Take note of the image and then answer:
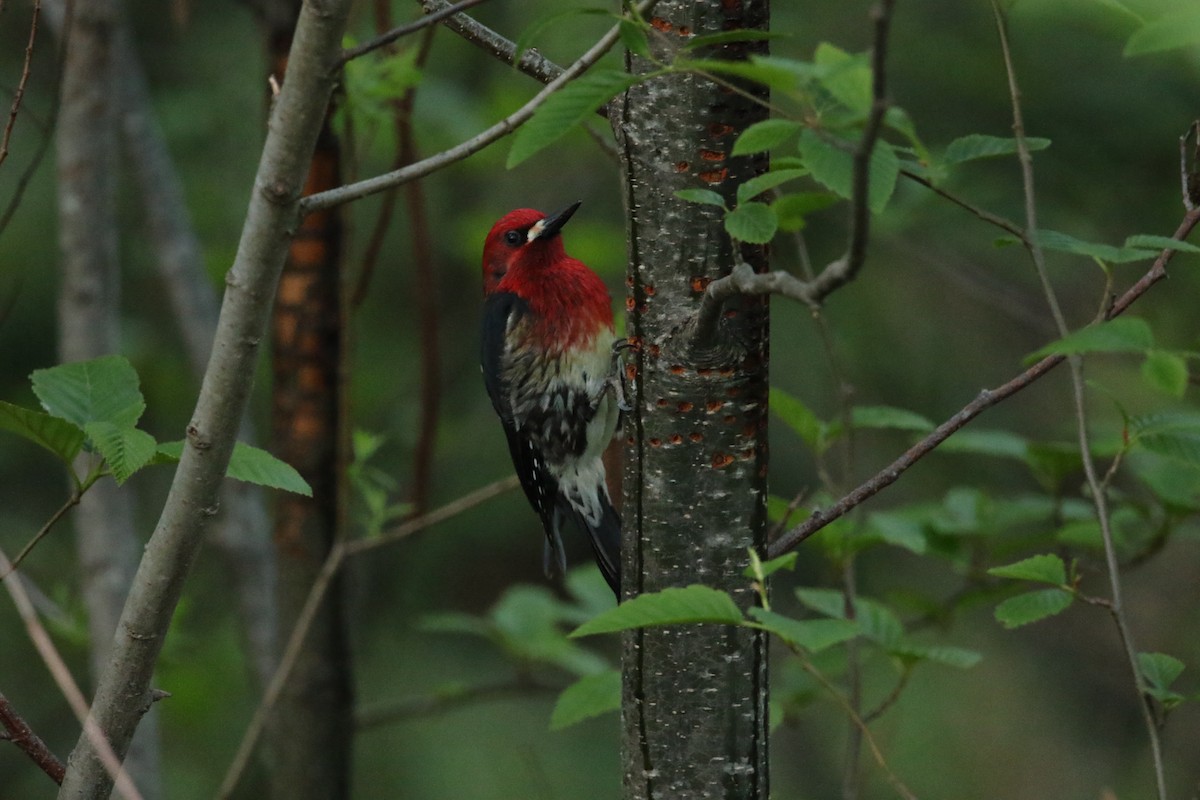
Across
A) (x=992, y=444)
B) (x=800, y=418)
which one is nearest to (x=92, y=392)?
(x=800, y=418)

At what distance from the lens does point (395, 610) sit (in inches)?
231

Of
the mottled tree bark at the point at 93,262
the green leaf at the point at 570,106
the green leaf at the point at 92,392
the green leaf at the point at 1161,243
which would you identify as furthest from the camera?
the mottled tree bark at the point at 93,262

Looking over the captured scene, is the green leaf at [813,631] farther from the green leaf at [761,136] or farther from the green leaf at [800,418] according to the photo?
→ the green leaf at [800,418]

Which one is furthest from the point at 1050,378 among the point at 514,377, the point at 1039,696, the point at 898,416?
the point at 898,416

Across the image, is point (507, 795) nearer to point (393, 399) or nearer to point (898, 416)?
point (393, 399)

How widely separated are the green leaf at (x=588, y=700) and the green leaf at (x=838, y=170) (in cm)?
140

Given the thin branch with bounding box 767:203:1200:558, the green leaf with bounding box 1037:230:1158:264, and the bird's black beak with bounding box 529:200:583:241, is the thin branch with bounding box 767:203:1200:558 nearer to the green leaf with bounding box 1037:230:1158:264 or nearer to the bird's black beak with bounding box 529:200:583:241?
the green leaf with bounding box 1037:230:1158:264

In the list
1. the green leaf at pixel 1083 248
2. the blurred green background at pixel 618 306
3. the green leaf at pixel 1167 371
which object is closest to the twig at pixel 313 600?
the blurred green background at pixel 618 306

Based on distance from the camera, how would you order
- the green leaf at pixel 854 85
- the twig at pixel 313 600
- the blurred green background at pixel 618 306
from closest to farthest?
the green leaf at pixel 854 85
the twig at pixel 313 600
the blurred green background at pixel 618 306

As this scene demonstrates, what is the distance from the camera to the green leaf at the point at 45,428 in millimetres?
1472

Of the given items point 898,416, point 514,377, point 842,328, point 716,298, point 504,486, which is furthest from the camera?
point 842,328

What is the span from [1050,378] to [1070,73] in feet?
8.28

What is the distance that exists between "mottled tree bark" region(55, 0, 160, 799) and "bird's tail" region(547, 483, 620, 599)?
3.80ft

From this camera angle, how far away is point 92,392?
1.61 meters
